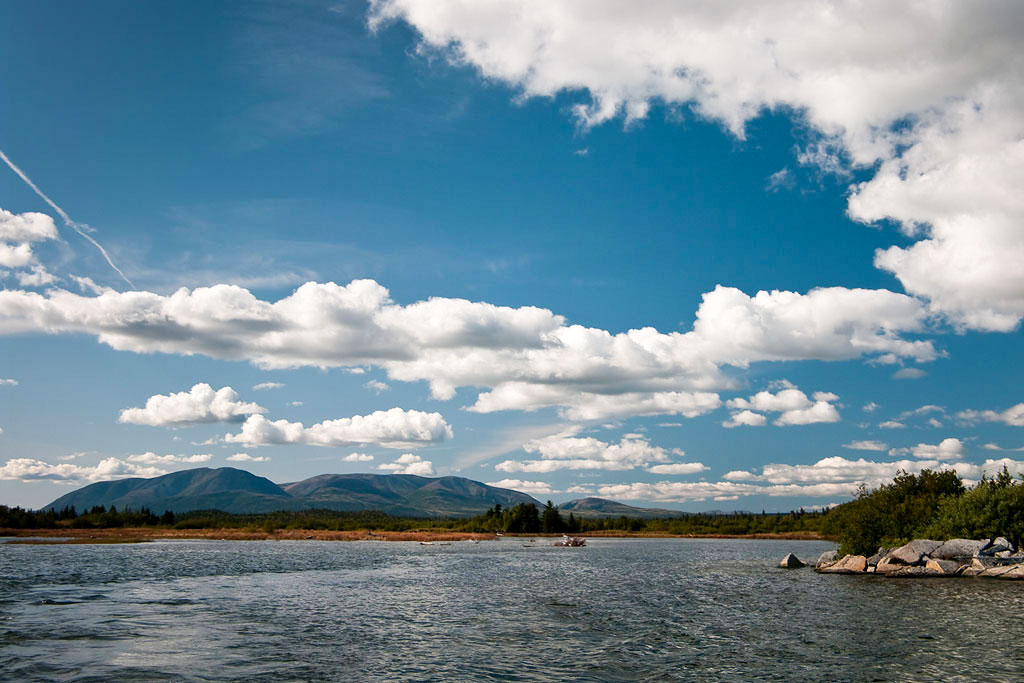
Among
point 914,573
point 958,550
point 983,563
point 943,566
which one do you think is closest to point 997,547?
point 958,550

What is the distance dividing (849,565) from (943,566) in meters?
10.9

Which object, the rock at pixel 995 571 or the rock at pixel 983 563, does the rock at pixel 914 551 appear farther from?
the rock at pixel 995 571

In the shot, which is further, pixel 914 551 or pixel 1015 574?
pixel 914 551

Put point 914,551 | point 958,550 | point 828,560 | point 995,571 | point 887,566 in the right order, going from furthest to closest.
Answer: point 828,560 → point 887,566 → point 914,551 → point 958,550 → point 995,571

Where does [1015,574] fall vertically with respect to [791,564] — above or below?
above

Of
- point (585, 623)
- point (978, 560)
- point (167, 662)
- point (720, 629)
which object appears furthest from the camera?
point (978, 560)

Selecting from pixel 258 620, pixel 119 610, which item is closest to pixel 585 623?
pixel 258 620

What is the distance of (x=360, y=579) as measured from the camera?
79688mm

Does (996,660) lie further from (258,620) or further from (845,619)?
(258,620)

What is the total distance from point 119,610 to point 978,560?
84757 mm

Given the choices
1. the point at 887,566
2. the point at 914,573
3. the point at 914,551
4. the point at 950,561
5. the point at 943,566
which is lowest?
the point at 914,573

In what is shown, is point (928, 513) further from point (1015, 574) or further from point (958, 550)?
point (1015, 574)

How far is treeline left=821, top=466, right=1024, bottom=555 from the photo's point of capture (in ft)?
274

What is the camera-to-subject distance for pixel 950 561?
78688 mm
